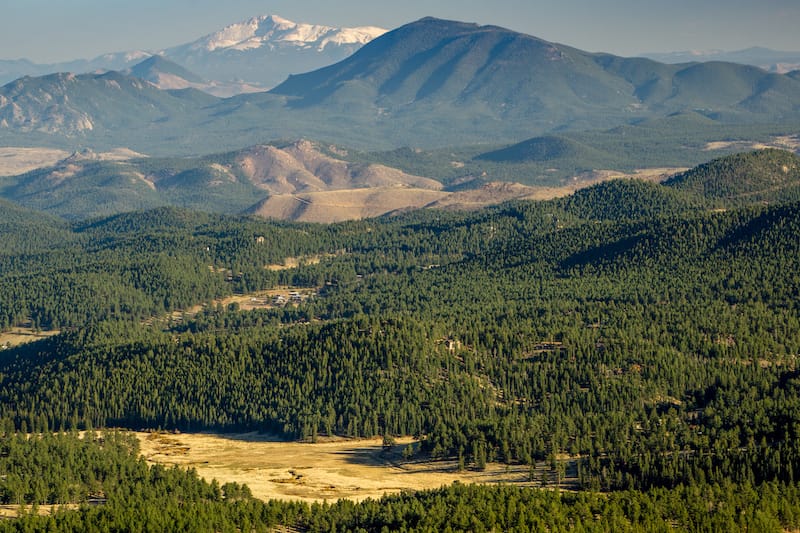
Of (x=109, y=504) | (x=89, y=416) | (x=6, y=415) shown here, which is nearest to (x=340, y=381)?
(x=89, y=416)

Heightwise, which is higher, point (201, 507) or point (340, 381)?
point (340, 381)

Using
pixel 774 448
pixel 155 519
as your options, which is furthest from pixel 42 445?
pixel 774 448

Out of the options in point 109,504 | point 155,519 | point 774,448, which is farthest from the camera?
point 774,448

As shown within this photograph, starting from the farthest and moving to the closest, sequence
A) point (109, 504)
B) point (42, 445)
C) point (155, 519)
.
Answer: point (42, 445), point (109, 504), point (155, 519)

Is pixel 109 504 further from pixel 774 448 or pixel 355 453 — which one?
pixel 774 448

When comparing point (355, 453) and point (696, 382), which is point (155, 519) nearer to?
point (355, 453)

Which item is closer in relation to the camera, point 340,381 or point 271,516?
point 271,516
